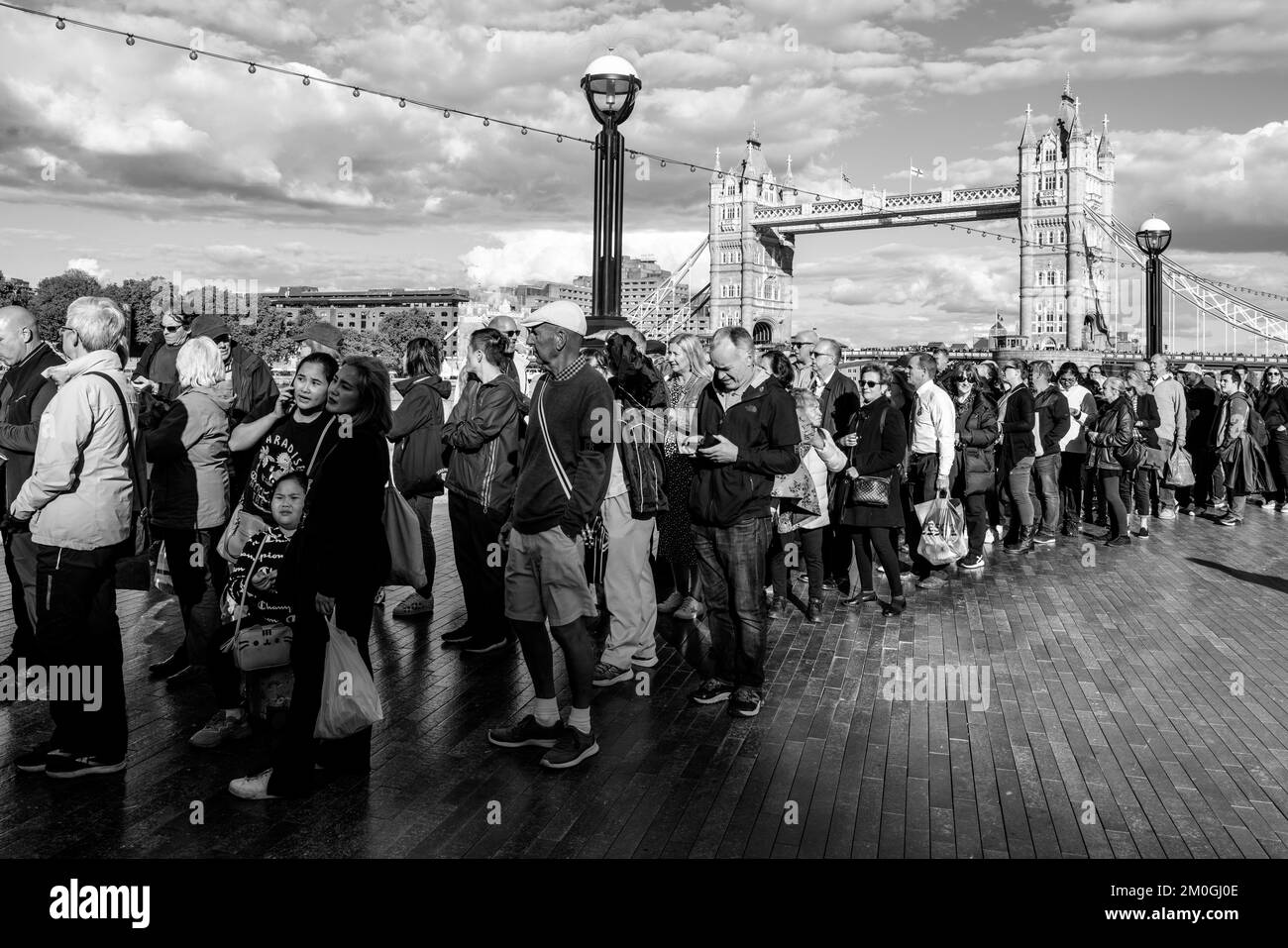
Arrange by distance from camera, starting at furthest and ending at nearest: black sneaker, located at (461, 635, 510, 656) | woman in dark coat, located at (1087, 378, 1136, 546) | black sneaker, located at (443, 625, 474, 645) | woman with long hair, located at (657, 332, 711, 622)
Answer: woman in dark coat, located at (1087, 378, 1136, 546) → woman with long hair, located at (657, 332, 711, 622) → black sneaker, located at (443, 625, 474, 645) → black sneaker, located at (461, 635, 510, 656)

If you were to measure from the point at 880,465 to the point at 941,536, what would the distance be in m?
1.08

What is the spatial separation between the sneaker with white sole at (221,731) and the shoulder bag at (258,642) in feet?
1.74

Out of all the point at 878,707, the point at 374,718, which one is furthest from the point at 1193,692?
the point at 374,718

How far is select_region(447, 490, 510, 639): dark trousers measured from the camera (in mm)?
6148

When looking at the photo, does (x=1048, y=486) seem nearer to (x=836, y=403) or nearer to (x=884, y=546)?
(x=836, y=403)

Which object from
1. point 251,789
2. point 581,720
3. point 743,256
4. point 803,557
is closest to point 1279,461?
point 803,557

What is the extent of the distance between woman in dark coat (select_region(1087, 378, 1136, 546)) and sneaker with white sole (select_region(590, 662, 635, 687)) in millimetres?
6821

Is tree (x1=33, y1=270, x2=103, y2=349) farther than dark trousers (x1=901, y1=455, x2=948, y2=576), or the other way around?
tree (x1=33, y1=270, x2=103, y2=349)

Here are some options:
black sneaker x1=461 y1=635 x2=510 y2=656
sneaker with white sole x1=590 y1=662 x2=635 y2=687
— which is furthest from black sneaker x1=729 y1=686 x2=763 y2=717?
black sneaker x1=461 y1=635 x2=510 y2=656

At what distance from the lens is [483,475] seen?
20.0 ft

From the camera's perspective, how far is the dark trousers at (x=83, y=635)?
13.2ft

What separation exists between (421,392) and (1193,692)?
466cm

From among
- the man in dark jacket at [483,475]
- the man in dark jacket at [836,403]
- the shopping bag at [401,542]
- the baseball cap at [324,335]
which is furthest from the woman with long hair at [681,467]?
the shopping bag at [401,542]

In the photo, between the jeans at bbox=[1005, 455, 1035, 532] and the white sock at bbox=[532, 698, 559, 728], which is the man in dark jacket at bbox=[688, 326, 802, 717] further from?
the jeans at bbox=[1005, 455, 1035, 532]
